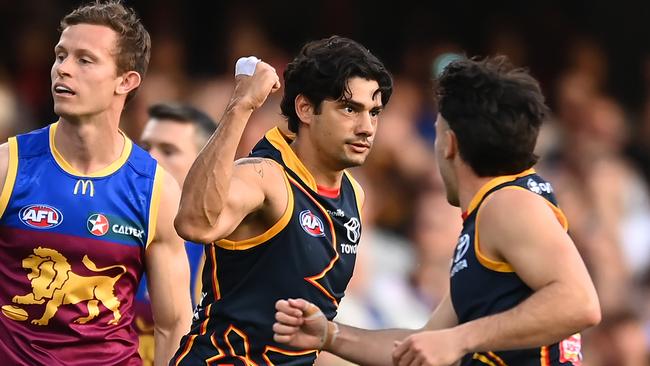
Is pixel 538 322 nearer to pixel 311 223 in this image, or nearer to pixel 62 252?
pixel 311 223

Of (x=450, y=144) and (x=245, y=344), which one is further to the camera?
(x=245, y=344)

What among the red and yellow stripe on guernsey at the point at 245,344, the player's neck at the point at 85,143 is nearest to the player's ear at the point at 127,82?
the player's neck at the point at 85,143

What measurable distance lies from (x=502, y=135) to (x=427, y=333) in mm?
851

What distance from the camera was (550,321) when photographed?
16.1 feet

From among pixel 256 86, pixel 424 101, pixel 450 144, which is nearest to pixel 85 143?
pixel 256 86

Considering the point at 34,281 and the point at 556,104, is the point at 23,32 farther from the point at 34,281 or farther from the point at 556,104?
the point at 34,281

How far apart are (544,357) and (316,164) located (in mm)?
1369

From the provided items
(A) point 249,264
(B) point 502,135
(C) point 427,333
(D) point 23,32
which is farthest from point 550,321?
(D) point 23,32

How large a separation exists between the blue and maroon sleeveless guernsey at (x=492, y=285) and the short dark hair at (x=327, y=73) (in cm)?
97

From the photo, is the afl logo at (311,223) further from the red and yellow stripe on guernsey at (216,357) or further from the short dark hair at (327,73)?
the red and yellow stripe on guernsey at (216,357)

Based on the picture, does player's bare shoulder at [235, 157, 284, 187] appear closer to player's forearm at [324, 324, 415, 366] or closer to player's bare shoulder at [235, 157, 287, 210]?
player's bare shoulder at [235, 157, 287, 210]

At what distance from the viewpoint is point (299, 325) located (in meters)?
5.14

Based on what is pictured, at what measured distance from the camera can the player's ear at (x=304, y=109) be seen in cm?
604

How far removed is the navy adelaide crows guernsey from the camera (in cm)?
571
